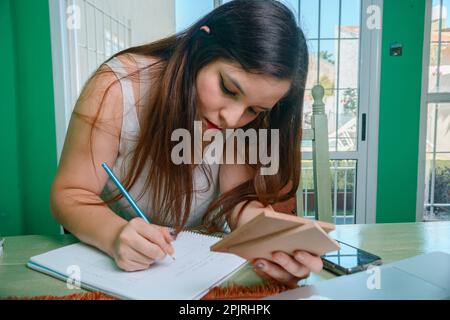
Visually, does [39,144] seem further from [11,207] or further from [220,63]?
[220,63]

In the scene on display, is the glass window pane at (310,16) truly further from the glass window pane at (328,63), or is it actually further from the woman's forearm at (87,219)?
the woman's forearm at (87,219)

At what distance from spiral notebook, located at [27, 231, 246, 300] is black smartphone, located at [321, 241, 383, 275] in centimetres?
10

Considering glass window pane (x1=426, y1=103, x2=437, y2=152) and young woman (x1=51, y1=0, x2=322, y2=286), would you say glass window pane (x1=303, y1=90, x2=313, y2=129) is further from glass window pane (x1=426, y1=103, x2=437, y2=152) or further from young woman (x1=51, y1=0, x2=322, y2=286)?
glass window pane (x1=426, y1=103, x2=437, y2=152)

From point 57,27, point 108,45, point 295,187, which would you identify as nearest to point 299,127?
point 295,187

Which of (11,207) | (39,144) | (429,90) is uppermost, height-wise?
(429,90)

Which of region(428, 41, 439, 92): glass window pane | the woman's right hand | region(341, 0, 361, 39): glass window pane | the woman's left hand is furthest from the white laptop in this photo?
region(341, 0, 361, 39): glass window pane

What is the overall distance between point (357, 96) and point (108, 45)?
0.51m

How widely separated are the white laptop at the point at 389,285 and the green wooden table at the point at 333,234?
3cm

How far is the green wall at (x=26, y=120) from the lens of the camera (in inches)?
28.1

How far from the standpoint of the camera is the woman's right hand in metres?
0.35

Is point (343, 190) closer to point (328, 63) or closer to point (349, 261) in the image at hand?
point (328, 63)

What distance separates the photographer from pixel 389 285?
0.35 m
